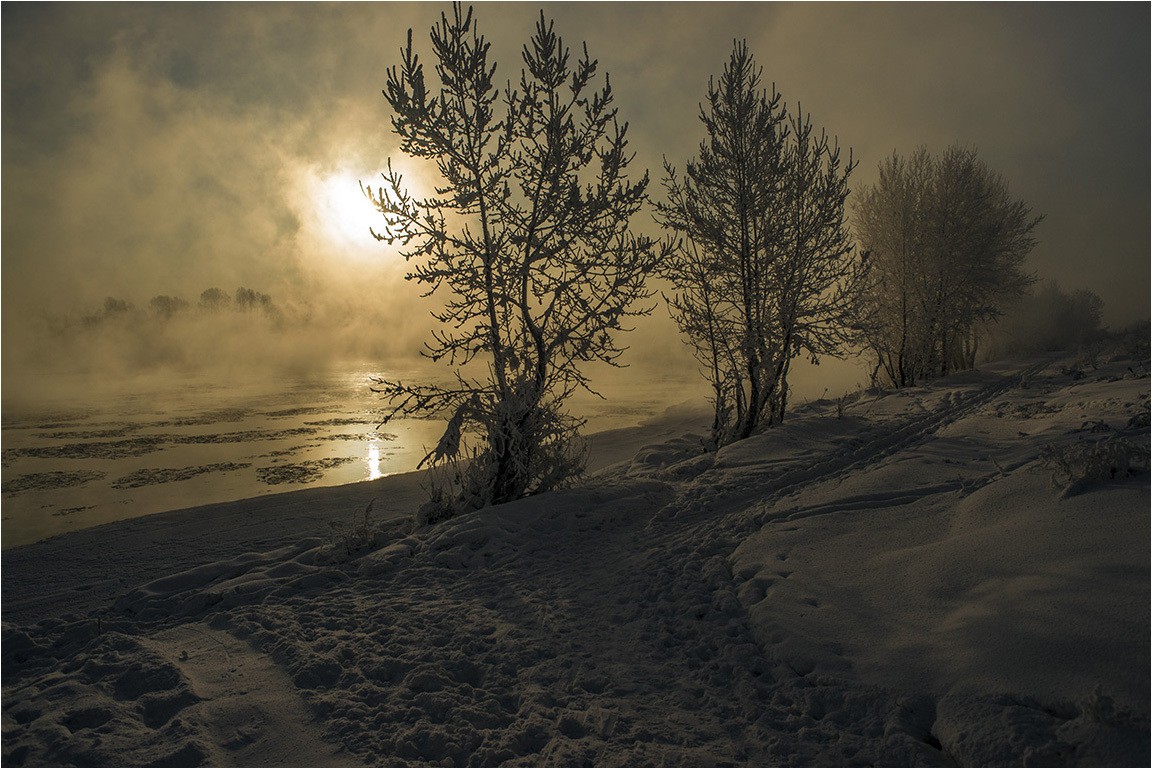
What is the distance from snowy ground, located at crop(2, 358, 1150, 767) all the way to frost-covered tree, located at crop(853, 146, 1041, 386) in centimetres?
1340

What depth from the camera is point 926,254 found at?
1978 centimetres

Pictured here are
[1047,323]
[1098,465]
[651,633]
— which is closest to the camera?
[651,633]

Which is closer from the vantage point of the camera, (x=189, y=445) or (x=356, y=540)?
(x=356, y=540)

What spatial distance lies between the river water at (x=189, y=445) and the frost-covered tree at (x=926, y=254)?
748cm

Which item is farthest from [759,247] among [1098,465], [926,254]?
[926,254]

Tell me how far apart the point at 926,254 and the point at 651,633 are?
20.2m

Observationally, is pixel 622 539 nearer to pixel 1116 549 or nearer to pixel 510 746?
pixel 510 746

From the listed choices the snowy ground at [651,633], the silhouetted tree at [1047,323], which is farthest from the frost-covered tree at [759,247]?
the silhouetted tree at [1047,323]

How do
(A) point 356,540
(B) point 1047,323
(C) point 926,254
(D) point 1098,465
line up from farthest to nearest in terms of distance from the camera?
(B) point 1047,323 → (C) point 926,254 → (A) point 356,540 → (D) point 1098,465

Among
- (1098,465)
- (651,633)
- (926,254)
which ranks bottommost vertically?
(651,633)

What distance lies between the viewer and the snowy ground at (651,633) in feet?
9.89

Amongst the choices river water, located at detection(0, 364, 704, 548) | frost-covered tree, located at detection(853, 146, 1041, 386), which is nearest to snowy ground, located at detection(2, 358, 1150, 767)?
river water, located at detection(0, 364, 704, 548)

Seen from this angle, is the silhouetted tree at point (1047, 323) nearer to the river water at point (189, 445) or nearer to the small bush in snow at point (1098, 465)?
the river water at point (189, 445)

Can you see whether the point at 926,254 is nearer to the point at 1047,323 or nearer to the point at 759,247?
the point at 759,247
